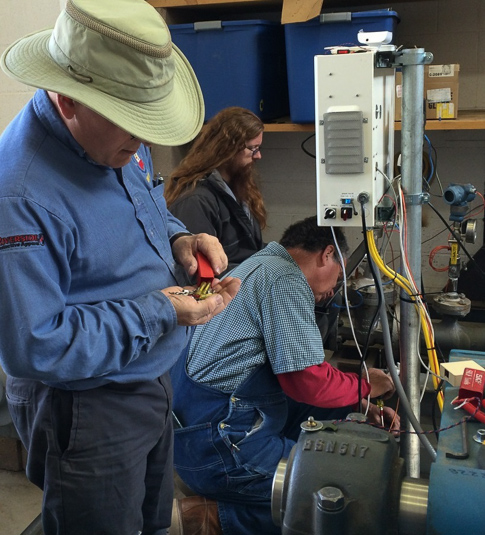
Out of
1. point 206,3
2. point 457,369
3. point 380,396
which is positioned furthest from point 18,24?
point 457,369

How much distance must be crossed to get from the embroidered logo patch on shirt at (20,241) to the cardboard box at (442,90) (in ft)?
6.34

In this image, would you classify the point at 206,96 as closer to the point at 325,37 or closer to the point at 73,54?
the point at 325,37

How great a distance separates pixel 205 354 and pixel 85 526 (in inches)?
25.0

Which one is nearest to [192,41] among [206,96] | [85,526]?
[206,96]

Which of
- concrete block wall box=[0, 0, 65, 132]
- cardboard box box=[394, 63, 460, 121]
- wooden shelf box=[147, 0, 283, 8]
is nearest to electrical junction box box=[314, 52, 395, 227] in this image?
cardboard box box=[394, 63, 460, 121]

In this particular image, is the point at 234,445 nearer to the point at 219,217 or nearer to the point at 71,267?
the point at 71,267

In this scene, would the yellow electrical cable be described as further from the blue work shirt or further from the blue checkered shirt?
the blue work shirt

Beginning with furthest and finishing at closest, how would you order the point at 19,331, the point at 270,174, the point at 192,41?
1. the point at 270,174
2. the point at 192,41
3. the point at 19,331

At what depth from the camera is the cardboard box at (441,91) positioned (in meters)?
2.47

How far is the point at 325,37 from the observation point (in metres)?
2.52

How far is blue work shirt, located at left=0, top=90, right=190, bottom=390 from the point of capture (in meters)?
0.99

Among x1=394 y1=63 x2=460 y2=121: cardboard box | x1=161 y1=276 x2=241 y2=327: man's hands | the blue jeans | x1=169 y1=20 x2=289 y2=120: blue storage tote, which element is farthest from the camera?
x1=169 y1=20 x2=289 y2=120: blue storage tote

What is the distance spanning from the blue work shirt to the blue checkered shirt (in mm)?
500

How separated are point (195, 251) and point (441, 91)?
154 cm
